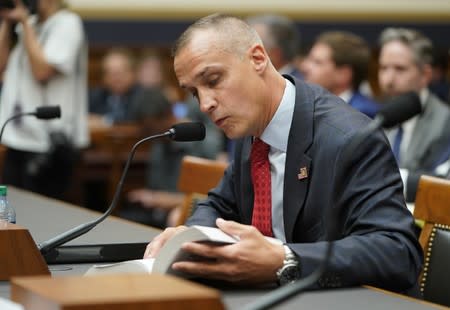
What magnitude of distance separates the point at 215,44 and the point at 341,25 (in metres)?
9.51

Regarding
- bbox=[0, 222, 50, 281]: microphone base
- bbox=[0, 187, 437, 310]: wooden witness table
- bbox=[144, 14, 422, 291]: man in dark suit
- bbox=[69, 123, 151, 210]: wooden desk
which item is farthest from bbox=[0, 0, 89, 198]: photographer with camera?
bbox=[69, 123, 151, 210]: wooden desk

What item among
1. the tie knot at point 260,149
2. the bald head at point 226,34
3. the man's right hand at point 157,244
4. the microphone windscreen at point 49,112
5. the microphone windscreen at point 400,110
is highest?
the bald head at point 226,34

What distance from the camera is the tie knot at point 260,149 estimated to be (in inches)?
99.3

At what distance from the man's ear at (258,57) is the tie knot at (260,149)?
0.61 ft

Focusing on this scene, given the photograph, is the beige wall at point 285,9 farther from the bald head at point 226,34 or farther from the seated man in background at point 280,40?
the bald head at point 226,34

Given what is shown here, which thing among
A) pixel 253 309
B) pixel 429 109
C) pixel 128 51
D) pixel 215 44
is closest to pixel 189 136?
pixel 215 44

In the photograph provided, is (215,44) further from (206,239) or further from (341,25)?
(341,25)

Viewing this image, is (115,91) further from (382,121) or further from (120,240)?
(382,121)

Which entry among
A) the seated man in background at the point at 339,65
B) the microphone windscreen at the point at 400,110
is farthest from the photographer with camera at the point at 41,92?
the microphone windscreen at the point at 400,110

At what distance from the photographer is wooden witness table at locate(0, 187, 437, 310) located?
1878mm

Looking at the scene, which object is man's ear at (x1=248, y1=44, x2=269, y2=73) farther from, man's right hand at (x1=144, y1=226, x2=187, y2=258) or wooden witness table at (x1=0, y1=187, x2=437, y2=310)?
wooden witness table at (x1=0, y1=187, x2=437, y2=310)

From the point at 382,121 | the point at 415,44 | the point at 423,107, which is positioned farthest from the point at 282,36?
the point at 382,121

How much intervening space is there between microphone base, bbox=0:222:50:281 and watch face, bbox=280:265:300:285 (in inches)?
20.1

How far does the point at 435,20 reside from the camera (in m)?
11.8
